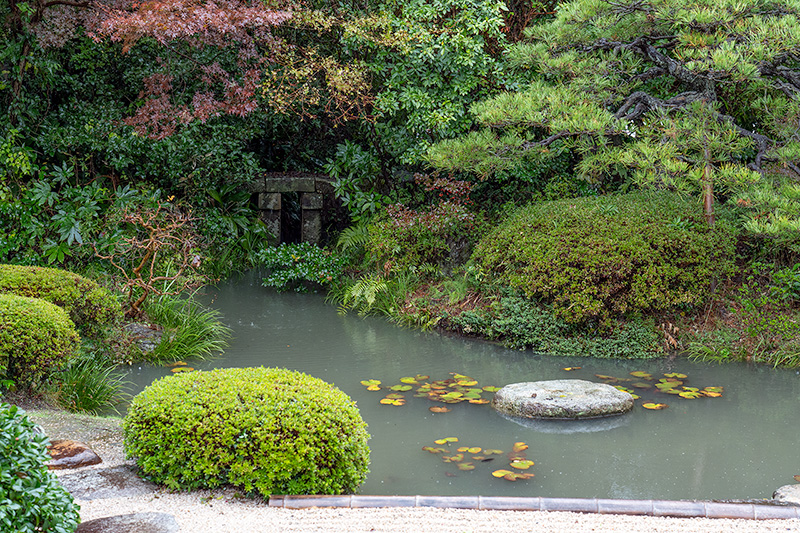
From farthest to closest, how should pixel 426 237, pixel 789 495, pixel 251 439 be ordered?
pixel 426 237 → pixel 789 495 → pixel 251 439

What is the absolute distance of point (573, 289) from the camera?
24.8 ft

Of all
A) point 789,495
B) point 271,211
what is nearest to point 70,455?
point 789,495

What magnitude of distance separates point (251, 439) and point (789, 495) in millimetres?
2761

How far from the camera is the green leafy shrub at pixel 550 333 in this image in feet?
24.4

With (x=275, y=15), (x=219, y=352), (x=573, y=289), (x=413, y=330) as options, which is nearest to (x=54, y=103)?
(x=275, y=15)

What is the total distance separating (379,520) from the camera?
11.1 ft

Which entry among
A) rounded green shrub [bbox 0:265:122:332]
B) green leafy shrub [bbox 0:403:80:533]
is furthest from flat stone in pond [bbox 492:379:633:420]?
green leafy shrub [bbox 0:403:80:533]

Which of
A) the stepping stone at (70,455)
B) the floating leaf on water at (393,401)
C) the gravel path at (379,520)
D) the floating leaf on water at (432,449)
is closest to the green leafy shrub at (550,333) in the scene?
the floating leaf on water at (393,401)

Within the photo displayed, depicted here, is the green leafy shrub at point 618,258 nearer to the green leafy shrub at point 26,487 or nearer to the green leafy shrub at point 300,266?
the green leafy shrub at point 300,266

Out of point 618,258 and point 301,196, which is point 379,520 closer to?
point 618,258

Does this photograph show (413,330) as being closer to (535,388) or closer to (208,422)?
(535,388)

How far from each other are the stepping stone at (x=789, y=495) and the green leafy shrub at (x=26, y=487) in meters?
3.29

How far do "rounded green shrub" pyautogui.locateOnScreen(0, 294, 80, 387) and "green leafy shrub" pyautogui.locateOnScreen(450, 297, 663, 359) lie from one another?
13.9 ft

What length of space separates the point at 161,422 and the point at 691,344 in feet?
18.0
